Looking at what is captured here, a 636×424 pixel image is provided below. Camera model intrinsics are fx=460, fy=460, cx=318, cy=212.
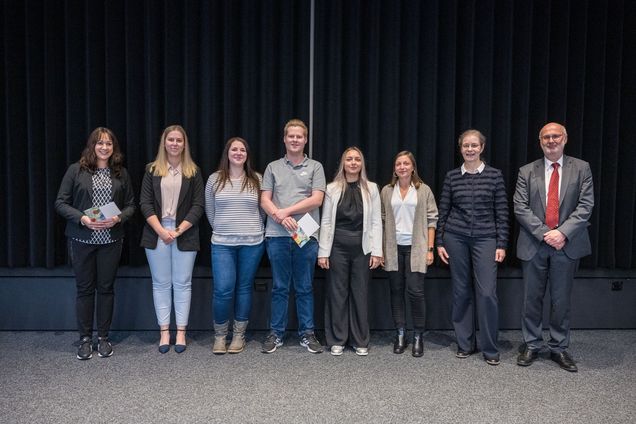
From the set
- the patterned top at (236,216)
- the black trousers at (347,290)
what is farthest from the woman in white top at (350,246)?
the patterned top at (236,216)

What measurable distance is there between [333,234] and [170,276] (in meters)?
1.26

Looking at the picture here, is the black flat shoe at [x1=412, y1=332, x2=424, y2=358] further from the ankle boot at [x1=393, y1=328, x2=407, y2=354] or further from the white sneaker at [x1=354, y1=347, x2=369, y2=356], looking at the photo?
the white sneaker at [x1=354, y1=347, x2=369, y2=356]

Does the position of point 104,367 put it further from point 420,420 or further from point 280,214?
point 420,420

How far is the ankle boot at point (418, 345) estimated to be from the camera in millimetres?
3344

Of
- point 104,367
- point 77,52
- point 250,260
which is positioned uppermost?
point 77,52

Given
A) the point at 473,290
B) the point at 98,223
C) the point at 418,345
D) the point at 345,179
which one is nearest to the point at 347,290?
the point at 418,345

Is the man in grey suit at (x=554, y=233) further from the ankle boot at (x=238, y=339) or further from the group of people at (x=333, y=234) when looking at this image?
the ankle boot at (x=238, y=339)

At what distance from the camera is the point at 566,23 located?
3918 millimetres

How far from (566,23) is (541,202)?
178cm

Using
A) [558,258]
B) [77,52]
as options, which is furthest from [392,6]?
[77,52]

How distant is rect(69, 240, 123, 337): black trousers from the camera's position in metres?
3.28

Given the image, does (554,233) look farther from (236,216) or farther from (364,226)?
(236,216)

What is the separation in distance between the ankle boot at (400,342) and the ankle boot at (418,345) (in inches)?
Result: 3.3

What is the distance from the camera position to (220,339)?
342 centimetres
